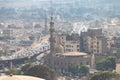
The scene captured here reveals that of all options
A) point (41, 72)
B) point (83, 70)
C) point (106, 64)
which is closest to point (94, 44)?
point (106, 64)

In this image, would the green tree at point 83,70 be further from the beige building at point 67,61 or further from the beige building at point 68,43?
the beige building at point 68,43

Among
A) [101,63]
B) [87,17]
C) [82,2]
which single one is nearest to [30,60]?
[101,63]

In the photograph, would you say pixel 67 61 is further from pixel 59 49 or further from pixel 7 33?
pixel 7 33

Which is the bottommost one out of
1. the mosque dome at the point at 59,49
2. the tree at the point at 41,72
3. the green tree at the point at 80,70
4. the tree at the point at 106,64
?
the green tree at the point at 80,70

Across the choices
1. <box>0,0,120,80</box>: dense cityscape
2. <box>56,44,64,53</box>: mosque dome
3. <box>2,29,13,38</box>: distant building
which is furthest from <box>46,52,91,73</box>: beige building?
<box>2,29,13,38</box>: distant building

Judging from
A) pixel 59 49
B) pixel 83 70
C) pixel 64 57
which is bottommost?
pixel 83 70

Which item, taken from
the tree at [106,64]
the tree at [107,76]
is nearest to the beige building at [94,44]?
the tree at [106,64]

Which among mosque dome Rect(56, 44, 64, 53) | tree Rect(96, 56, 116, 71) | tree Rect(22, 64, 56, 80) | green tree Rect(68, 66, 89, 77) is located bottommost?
green tree Rect(68, 66, 89, 77)

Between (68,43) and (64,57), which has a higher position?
(68,43)

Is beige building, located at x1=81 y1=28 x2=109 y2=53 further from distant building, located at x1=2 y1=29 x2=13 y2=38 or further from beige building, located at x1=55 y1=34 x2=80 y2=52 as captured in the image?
distant building, located at x1=2 y1=29 x2=13 y2=38
